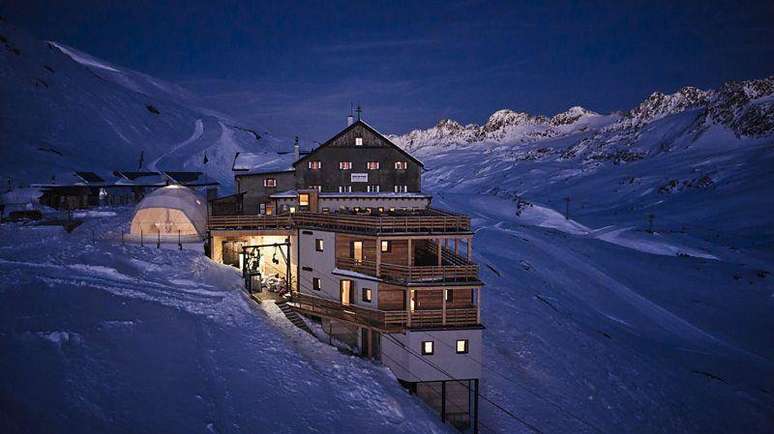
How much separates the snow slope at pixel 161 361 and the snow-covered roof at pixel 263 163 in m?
19.3

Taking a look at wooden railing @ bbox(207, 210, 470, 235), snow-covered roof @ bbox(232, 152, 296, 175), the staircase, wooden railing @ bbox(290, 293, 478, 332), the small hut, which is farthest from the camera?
snow-covered roof @ bbox(232, 152, 296, 175)

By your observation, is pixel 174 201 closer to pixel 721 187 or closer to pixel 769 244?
pixel 769 244

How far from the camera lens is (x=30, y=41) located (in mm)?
143125

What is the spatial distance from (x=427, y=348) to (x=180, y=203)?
23328mm

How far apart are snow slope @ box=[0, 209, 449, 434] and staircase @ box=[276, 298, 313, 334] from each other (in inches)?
23.3

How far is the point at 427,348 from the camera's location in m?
26.8

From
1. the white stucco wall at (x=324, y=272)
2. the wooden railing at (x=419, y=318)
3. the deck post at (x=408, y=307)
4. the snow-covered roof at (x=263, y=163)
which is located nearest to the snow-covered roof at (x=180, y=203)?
the snow-covered roof at (x=263, y=163)

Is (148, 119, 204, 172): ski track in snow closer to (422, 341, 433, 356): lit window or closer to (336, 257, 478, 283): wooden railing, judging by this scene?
(336, 257, 478, 283): wooden railing

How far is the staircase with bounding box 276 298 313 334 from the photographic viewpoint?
2878 cm

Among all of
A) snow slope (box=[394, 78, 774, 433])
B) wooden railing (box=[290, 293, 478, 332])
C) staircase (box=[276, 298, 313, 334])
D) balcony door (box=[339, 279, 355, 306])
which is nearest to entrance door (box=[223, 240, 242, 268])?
staircase (box=[276, 298, 313, 334])

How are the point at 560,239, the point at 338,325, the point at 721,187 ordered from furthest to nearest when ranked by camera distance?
the point at 721,187 → the point at 560,239 → the point at 338,325

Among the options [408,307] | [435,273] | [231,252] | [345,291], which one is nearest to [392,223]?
[435,273]

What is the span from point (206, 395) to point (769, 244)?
87649 millimetres

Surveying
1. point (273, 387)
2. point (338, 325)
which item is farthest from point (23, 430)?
point (338, 325)
